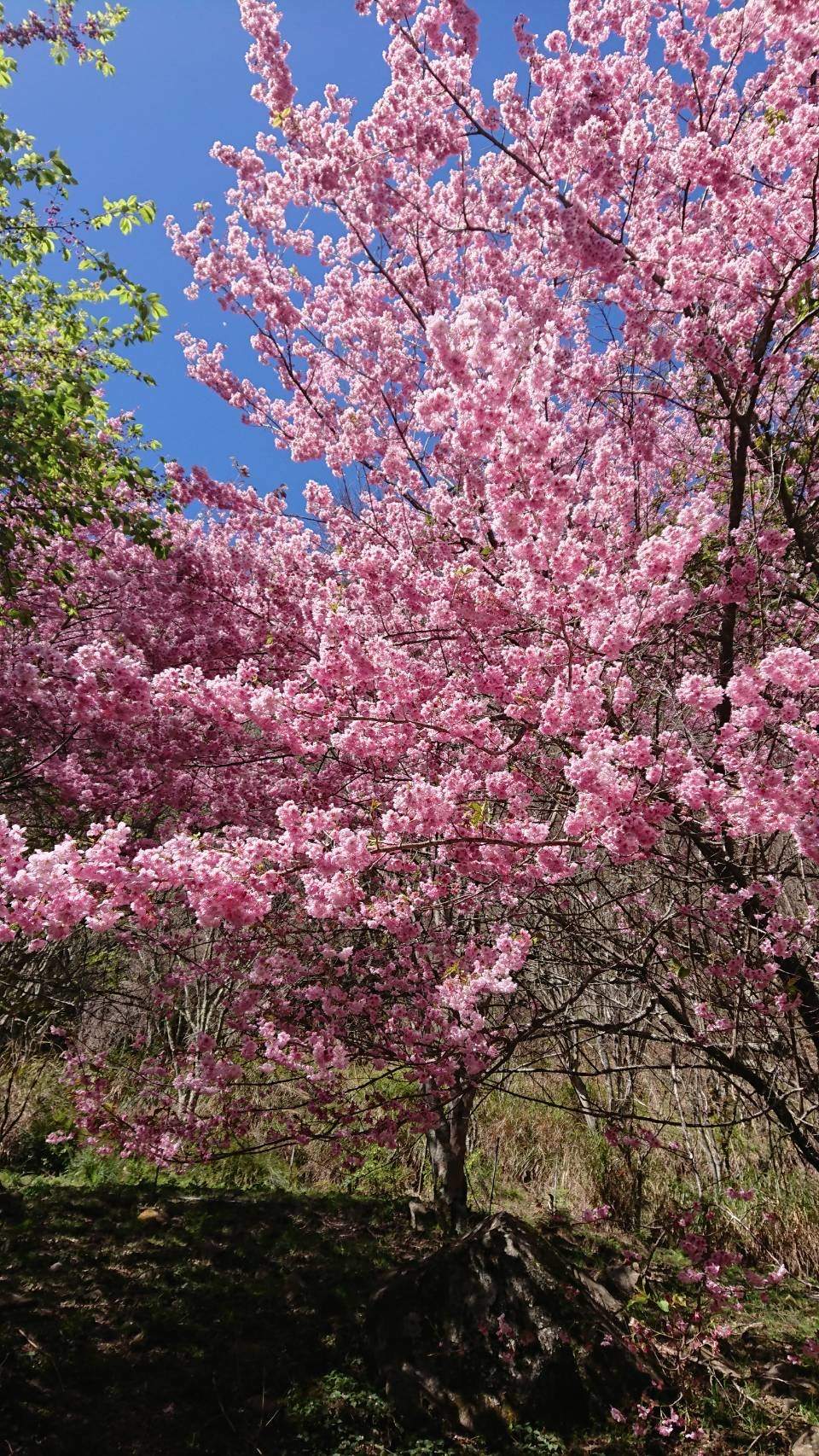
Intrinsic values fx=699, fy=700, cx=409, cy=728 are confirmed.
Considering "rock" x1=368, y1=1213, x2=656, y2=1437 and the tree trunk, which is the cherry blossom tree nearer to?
the tree trunk

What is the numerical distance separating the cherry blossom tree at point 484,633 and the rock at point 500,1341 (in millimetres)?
887

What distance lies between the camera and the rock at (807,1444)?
10.5 feet

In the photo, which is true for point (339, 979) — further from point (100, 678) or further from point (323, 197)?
point (323, 197)

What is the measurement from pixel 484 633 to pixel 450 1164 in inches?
170

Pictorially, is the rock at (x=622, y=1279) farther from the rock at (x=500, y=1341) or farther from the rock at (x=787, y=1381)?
the rock at (x=787, y=1381)

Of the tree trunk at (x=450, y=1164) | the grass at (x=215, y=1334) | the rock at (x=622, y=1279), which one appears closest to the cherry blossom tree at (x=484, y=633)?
the tree trunk at (x=450, y=1164)

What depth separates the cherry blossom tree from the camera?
3.01 metres

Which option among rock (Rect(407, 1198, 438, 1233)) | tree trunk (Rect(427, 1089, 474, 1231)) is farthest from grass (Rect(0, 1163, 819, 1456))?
tree trunk (Rect(427, 1089, 474, 1231))

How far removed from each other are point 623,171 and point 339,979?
19.8 ft

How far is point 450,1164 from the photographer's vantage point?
5.59 m

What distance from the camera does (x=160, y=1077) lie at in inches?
224

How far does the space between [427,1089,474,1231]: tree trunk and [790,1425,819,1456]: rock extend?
2.51 metres

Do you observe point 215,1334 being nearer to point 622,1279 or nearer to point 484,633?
point 622,1279

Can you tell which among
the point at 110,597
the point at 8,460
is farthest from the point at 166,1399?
the point at 8,460
